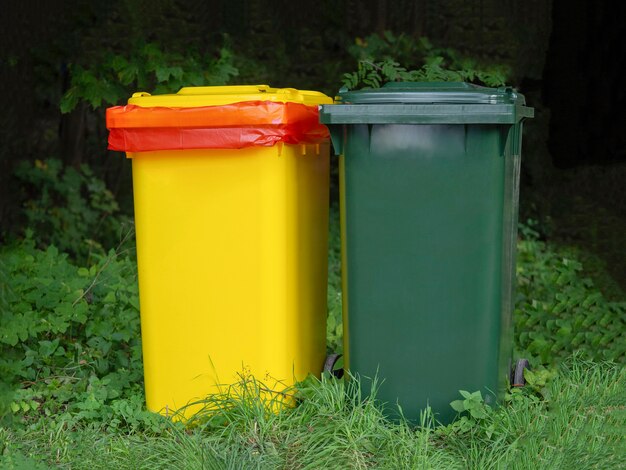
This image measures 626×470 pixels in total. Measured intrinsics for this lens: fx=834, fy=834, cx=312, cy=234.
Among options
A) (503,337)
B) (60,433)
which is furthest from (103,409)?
(503,337)

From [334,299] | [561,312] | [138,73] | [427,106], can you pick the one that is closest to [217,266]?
[427,106]

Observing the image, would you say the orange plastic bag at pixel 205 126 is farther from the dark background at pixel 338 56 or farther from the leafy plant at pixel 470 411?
the dark background at pixel 338 56

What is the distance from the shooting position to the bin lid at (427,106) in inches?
125

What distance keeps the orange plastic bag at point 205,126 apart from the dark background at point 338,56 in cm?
306

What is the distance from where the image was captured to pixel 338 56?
25.1ft

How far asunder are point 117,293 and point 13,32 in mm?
2558

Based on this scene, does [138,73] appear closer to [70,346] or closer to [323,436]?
[70,346]

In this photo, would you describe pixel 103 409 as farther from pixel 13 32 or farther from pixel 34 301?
pixel 13 32

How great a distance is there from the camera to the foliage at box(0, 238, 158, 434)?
3.76m

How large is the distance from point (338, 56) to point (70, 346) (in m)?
4.27

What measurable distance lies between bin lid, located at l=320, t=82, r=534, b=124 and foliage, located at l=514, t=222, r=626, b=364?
178cm

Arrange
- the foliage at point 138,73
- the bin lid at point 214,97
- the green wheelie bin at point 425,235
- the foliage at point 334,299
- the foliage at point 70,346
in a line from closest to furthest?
the green wheelie bin at point 425,235 → the bin lid at point 214,97 → the foliage at point 70,346 → the foliage at point 334,299 → the foliage at point 138,73

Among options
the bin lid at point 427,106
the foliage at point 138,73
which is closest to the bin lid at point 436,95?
the bin lid at point 427,106

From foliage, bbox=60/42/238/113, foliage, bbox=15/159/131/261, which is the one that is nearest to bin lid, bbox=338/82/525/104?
foliage, bbox=60/42/238/113
